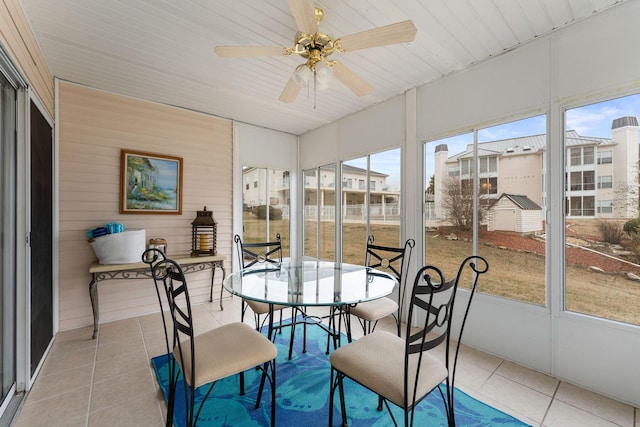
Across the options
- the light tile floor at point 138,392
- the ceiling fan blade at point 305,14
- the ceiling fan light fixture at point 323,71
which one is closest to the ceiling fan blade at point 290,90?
the ceiling fan light fixture at point 323,71

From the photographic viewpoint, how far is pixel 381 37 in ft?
5.41

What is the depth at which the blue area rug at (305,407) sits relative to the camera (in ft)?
5.66

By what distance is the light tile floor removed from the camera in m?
1.76

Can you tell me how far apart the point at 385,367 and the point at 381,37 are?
187 centimetres

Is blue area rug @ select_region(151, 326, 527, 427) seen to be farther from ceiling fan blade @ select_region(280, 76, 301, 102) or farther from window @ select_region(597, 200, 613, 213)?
ceiling fan blade @ select_region(280, 76, 301, 102)

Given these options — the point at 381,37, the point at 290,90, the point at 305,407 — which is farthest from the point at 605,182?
the point at 305,407

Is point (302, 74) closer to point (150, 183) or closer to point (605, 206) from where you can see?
point (605, 206)

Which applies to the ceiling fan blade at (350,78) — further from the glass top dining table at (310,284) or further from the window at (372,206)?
the glass top dining table at (310,284)

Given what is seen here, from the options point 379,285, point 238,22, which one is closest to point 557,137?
point 379,285

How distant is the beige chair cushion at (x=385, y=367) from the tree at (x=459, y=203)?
172cm

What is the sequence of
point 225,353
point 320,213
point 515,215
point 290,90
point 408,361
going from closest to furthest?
point 408,361 < point 225,353 < point 290,90 < point 515,215 < point 320,213

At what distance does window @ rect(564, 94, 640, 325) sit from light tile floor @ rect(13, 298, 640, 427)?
645 mm

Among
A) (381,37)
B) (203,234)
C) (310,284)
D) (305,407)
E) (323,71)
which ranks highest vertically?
(381,37)

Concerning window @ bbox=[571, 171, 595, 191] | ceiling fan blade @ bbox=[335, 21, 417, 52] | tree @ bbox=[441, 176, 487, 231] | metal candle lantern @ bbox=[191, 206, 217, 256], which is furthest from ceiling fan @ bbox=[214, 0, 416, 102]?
metal candle lantern @ bbox=[191, 206, 217, 256]
